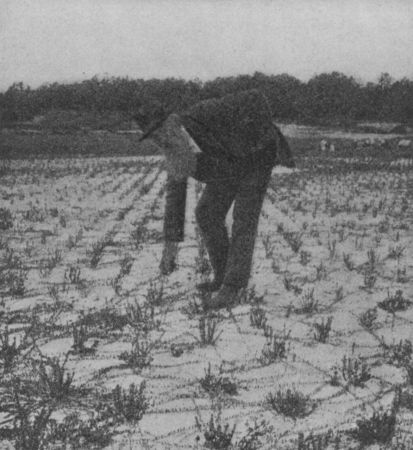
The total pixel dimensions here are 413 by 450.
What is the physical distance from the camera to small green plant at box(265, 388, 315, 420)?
104 inches

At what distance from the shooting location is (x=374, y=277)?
4.91 m

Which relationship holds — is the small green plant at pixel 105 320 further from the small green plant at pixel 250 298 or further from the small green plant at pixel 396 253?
the small green plant at pixel 396 253

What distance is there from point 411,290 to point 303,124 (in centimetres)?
4178

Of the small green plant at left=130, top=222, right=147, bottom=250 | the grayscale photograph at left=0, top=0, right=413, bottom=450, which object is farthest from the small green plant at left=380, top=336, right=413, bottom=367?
the small green plant at left=130, top=222, right=147, bottom=250

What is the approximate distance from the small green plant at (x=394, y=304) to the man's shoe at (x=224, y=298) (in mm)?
1135

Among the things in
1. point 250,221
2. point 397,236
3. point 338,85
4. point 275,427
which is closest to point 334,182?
point 397,236

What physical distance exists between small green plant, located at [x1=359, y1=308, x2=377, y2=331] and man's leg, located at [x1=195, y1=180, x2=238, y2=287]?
1210 mm

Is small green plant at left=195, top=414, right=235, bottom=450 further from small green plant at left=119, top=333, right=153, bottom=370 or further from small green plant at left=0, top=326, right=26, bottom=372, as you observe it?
small green plant at left=0, top=326, right=26, bottom=372

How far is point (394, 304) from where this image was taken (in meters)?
4.26

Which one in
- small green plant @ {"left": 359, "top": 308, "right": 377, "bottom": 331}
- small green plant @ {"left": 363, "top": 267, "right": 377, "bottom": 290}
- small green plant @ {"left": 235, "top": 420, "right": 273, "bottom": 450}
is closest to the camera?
small green plant @ {"left": 235, "top": 420, "right": 273, "bottom": 450}

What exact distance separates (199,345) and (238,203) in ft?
3.92

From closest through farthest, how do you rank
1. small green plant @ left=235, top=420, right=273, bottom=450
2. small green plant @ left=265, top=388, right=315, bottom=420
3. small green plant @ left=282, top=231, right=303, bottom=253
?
small green plant @ left=235, top=420, right=273, bottom=450 → small green plant @ left=265, top=388, right=315, bottom=420 → small green plant @ left=282, top=231, right=303, bottom=253

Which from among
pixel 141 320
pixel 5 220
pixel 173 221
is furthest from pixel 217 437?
pixel 5 220

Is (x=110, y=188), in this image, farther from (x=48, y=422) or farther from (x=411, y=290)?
(x=48, y=422)
